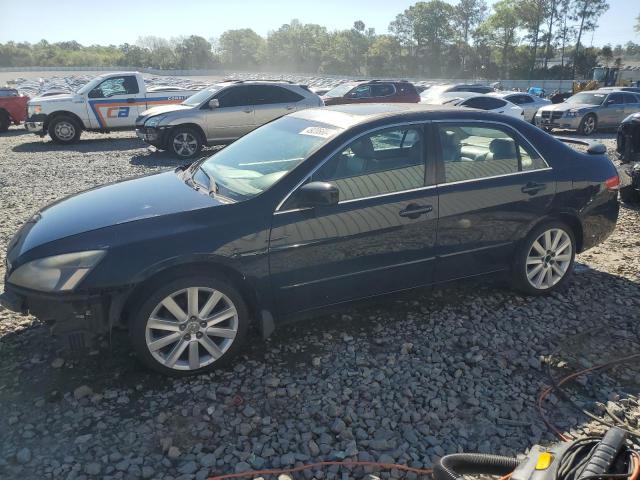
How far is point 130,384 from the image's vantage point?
122 inches

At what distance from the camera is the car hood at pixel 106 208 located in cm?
312

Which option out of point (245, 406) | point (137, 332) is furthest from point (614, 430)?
point (137, 332)

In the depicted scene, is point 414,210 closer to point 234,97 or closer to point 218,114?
point 218,114

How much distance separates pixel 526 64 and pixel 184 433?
3093 inches

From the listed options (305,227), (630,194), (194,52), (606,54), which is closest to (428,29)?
(606,54)

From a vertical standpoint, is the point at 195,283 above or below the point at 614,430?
above

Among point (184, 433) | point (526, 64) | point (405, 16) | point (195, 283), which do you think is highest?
point (405, 16)

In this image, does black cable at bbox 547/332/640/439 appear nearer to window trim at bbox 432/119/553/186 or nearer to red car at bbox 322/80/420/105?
window trim at bbox 432/119/553/186

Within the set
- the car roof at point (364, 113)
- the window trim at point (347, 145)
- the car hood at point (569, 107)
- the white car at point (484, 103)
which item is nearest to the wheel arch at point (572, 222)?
the car roof at point (364, 113)

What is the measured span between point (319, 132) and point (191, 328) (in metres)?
1.68

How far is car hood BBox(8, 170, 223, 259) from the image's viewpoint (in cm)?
312

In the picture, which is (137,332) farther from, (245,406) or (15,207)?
(15,207)

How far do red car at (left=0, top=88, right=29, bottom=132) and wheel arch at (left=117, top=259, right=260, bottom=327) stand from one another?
15.7m

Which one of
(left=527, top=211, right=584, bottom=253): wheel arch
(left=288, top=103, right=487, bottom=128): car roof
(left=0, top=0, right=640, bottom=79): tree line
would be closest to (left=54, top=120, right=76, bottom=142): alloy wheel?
(left=288, top=103, right=487, bottom=128): car roof
